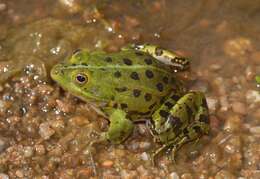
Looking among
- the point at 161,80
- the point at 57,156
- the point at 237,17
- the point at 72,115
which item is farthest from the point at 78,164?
the point at 237,17

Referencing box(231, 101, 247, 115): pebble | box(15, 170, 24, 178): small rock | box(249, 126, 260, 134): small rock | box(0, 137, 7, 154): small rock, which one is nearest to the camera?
box(15, 170, 24, 178): small rock

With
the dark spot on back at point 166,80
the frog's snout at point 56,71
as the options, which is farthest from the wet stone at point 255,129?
the frog's snout at point 56,71

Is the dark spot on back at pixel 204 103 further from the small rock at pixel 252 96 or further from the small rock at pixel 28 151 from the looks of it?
the small rock at pixel 28 151

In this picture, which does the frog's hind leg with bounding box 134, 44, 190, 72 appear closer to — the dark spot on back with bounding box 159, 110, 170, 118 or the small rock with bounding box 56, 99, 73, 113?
the dark spot on back with bounding box 159, 110, 170, 118

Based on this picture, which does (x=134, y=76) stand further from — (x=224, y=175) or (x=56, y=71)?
(x=224, y=175)

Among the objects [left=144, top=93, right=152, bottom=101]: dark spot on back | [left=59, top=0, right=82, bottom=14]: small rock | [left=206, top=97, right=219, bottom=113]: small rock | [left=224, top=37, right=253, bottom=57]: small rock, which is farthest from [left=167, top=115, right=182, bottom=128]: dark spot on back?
[left=59, top=0, right=82, bottom=14]: small rock

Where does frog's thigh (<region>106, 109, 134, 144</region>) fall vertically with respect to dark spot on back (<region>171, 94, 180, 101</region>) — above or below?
below

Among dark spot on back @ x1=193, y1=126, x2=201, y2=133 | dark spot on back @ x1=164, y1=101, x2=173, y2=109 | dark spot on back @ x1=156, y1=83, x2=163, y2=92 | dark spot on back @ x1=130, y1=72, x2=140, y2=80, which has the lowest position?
dark spot on back @ x1=193, y1=126, x2=201, y2=133
